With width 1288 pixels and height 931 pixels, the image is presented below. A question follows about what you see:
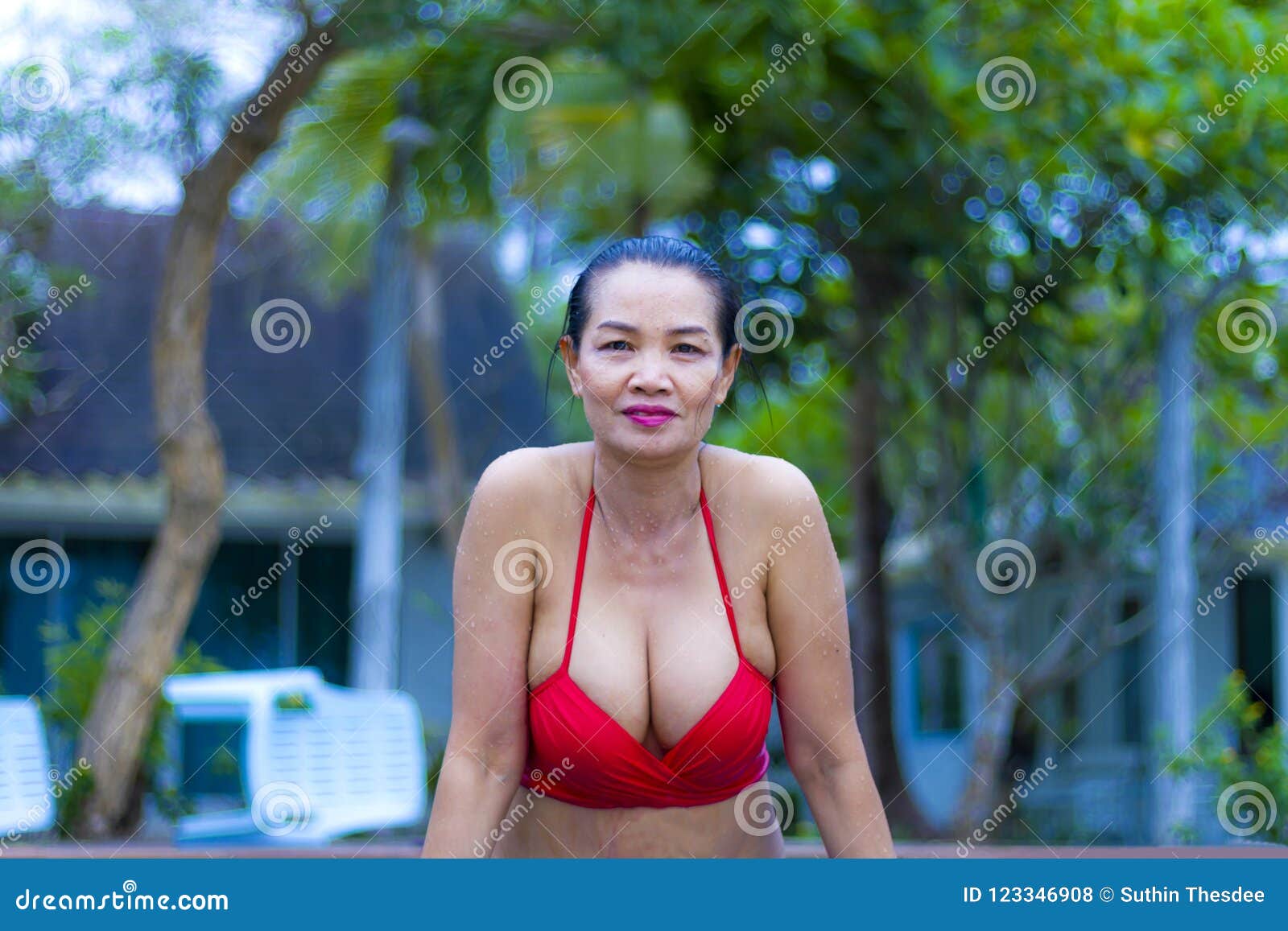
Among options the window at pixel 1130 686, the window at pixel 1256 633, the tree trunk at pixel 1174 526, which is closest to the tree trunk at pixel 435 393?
the tree trunk at pixel 1174 526

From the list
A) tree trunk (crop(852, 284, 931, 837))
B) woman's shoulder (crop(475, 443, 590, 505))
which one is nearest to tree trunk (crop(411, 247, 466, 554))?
tree trunk (crop(852, 284, 931, 837))

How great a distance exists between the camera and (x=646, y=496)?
91.4 inches

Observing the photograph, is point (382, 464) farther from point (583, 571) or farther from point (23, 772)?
point (583, 571)

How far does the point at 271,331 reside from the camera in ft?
43.5

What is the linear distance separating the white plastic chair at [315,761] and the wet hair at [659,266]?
551cm

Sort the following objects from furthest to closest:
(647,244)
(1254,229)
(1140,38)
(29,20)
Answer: (29,20) → (1254,229) → (1140,38) → (647,244)

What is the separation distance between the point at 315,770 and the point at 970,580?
4.74 m

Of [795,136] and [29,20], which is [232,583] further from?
[795,136]

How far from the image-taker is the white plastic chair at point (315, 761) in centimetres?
737

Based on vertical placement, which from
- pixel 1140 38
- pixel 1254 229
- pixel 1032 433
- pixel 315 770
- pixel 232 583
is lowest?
pixel 315 770

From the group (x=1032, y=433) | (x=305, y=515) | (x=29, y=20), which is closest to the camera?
(x=29, y=20)

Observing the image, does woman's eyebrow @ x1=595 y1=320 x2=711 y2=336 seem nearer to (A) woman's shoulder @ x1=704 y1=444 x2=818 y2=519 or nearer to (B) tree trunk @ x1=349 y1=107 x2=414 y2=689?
(A) woman's shoulder @ x1=704 y1=444 x2=818 y2=519

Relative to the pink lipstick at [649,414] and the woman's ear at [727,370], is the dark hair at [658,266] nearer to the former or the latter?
the woman's ear at [727,370]

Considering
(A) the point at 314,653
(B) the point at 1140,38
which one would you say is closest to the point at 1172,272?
(B) the point at 1140,38
